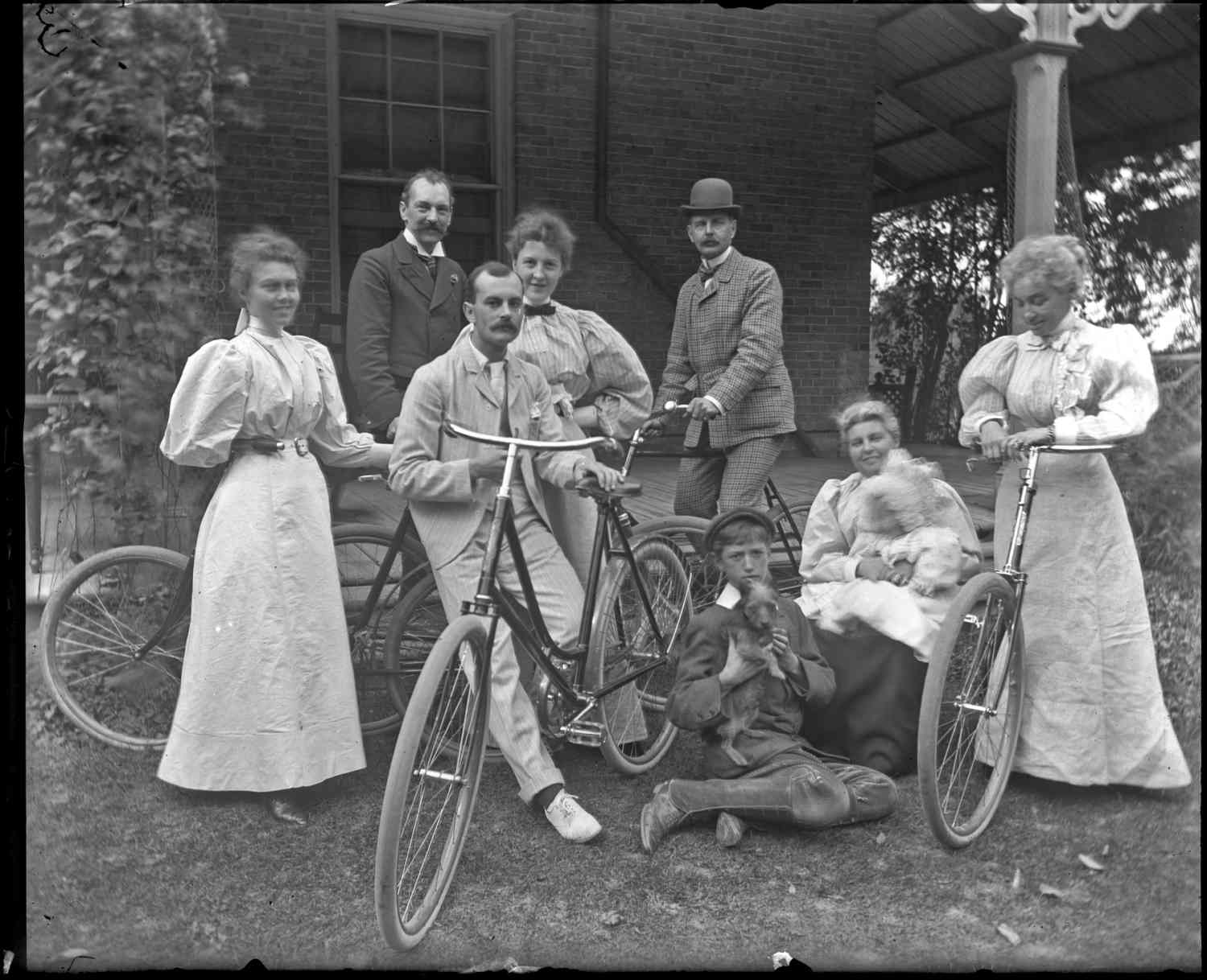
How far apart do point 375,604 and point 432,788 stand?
0.81m

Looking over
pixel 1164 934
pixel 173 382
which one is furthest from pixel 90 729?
pixel 1164 934

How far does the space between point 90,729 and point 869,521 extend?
283 cm

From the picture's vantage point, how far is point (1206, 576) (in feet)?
13.1

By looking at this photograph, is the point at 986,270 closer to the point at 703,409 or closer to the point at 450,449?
the point at 703,409

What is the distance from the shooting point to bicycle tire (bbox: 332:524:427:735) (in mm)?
4062

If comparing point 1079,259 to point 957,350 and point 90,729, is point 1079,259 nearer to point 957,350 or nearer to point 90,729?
point 957,350

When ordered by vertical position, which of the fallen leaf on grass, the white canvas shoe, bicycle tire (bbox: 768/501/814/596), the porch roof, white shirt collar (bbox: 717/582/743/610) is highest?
the porch roof

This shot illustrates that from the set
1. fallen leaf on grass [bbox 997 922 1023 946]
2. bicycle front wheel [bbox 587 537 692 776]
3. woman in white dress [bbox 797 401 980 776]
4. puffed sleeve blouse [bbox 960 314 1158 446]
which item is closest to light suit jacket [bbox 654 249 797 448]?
woman in white dress [bbox 797 401 980 776]

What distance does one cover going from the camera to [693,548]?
14.6ft

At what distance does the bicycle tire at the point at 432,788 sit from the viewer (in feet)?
9.96

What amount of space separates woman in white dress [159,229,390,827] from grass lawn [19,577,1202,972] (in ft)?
0.57

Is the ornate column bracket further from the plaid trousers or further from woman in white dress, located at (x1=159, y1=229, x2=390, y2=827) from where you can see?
woman in white dress, located at (x1=159, y1=229, x2=390, y2=827)

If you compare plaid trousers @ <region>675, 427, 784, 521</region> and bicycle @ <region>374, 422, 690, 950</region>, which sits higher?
plaid trousers @ <region>675, 427, 784, 521</region>

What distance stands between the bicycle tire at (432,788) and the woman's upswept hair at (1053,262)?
2.21m
